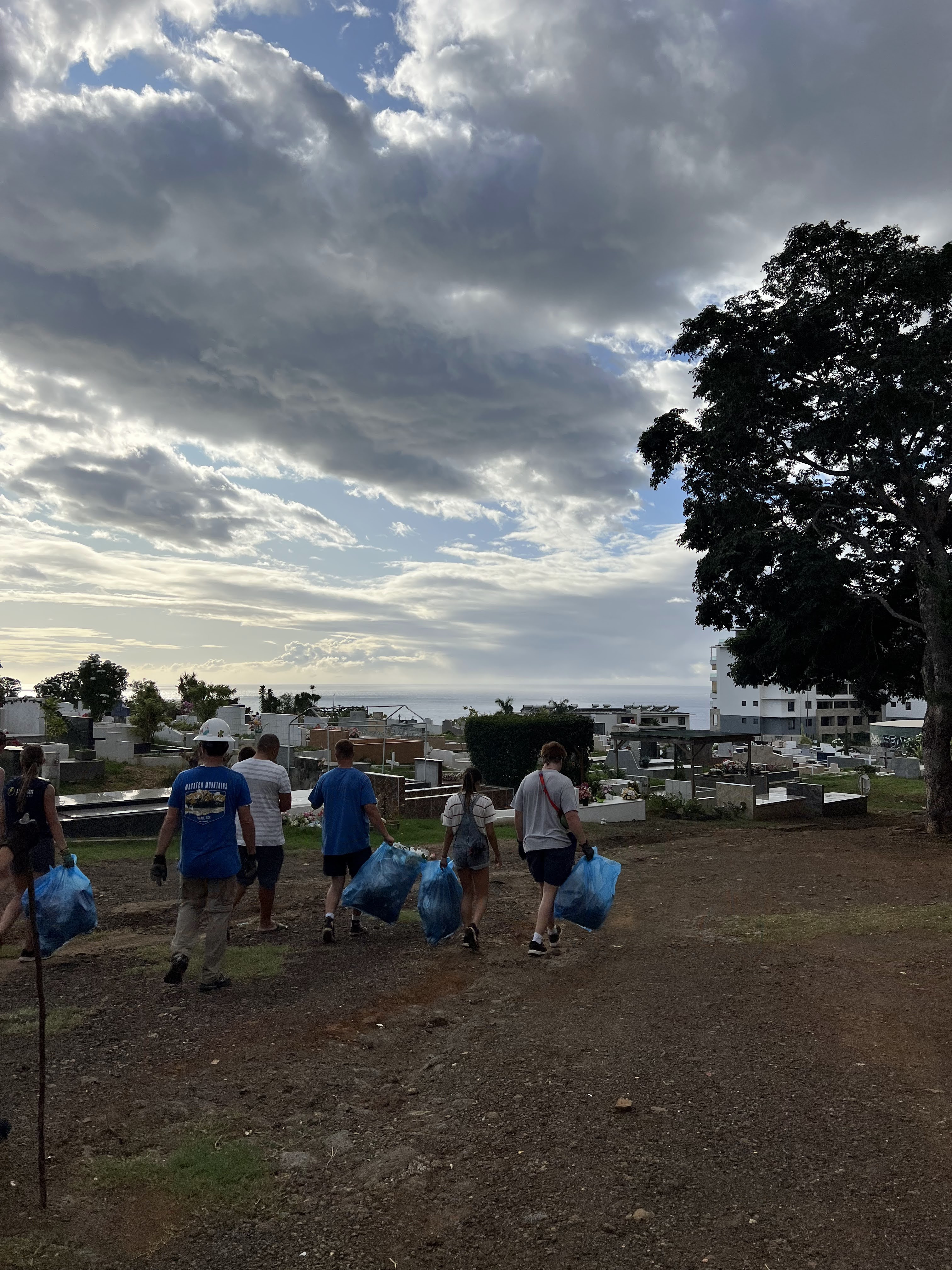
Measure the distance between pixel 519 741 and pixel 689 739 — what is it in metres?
4.20

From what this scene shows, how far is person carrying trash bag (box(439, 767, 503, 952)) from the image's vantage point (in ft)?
23.0

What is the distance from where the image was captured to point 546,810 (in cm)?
679

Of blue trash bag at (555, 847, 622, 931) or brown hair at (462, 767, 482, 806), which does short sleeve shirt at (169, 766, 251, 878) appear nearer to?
brown hair at (462, 767, 482, 806)

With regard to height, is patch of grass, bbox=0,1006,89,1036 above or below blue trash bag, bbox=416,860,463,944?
below

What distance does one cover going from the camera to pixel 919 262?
15.5 meters

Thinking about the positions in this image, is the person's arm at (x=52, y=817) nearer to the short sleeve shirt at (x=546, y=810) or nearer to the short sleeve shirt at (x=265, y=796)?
the short sleeve shirt at (x=265, y=796)

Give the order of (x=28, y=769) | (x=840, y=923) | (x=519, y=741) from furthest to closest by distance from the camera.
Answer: (x=519, y=741) < (x=840, y=923) < (x=28, y=769)

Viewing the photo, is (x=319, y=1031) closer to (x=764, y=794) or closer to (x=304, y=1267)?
(x=304, y=1267)

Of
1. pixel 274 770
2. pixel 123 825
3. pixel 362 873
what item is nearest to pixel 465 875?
pixel 362 873

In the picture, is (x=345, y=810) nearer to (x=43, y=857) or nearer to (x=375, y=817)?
(x=375, y=817)

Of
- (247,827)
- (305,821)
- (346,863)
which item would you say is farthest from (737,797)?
(247,827)

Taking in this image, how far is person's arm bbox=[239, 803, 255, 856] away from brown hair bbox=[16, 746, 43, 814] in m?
1.35

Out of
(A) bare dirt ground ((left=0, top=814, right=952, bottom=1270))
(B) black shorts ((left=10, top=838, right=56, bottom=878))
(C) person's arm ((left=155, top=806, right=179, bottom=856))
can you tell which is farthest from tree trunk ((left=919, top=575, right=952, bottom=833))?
(B) black shorts ((left=10, top=838, right=56, bottom=878))

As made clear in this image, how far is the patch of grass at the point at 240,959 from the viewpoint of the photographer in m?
6.34
